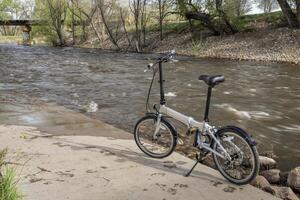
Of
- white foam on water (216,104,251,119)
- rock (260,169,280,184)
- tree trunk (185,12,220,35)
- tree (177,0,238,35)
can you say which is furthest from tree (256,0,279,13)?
rock (260,169,280,184)

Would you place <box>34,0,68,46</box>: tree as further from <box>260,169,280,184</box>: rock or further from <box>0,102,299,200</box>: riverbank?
<box>260,169,280,184</box>: rock

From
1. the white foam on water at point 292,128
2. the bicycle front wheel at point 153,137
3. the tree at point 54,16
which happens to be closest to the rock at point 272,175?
the bicycle front wheel at point 153,137

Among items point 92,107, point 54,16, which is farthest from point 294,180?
point 54,16

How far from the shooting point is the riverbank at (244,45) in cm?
2634

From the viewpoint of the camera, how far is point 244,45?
98.6 ft

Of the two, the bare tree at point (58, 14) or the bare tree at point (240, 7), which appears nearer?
the bare tree at point (240, 7)

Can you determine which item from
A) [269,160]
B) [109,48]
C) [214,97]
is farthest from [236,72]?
[109,48]

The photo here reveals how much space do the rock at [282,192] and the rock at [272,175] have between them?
23.0 inches

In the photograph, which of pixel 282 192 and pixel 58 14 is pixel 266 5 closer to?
pixel 58 14

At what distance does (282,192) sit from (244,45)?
25486 millimetres

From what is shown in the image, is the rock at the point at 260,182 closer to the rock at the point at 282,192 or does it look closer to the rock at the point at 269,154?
the rock at the point at 282,192

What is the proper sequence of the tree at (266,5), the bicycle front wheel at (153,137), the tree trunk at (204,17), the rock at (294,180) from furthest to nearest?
the tree at (266,5) → the tree trunk at (204,17) → the bicycle front wheel at (153,137) → the rock at (294,180)

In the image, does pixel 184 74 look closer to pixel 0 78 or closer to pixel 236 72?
pixel 236 72

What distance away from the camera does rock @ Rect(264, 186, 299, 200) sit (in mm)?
5324
